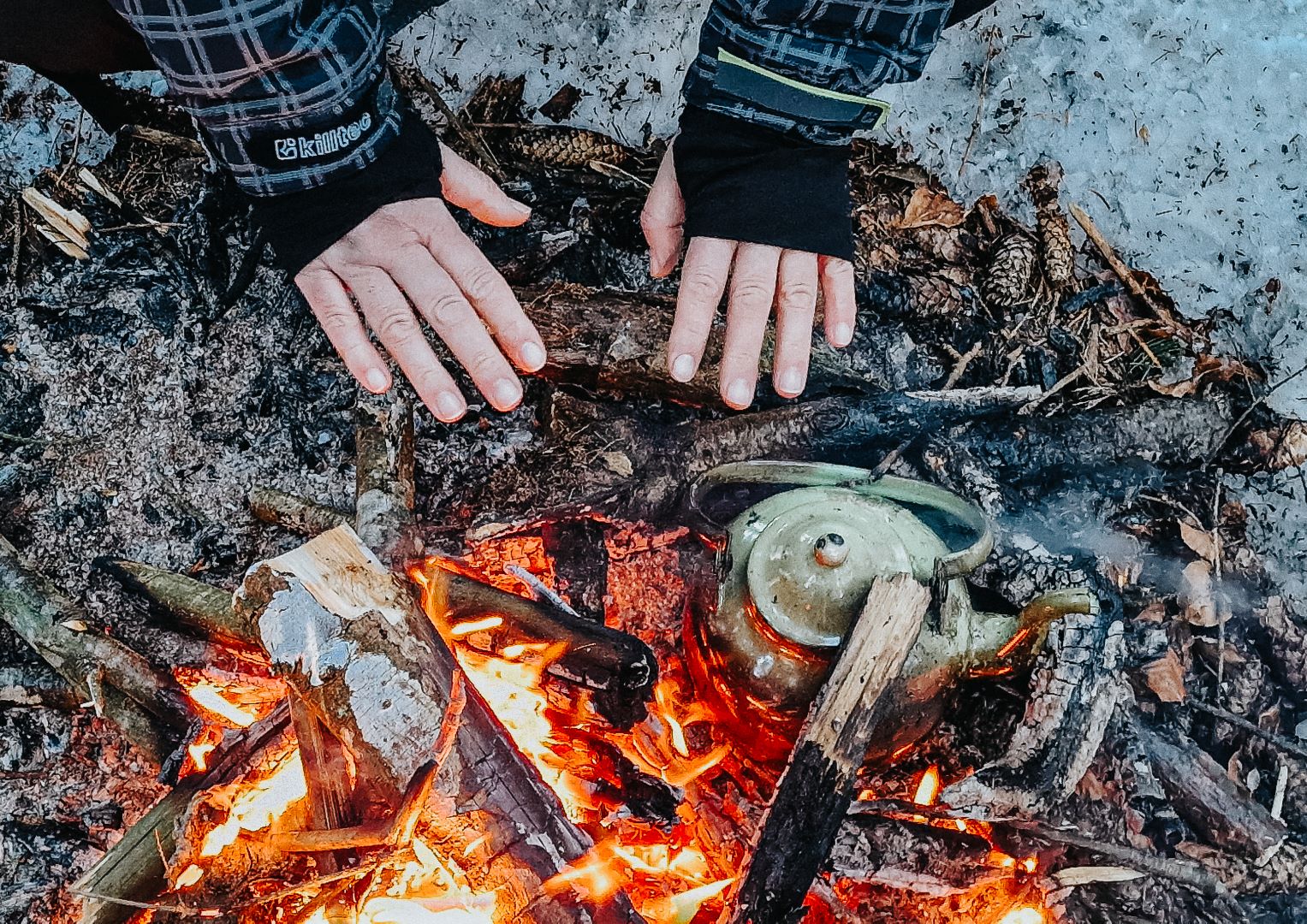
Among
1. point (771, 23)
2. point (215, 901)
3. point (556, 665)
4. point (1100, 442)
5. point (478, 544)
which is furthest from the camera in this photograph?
point (1100, 442)

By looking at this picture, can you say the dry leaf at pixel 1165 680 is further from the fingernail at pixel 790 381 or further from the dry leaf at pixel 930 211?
the dry leaf at pixel 930 211

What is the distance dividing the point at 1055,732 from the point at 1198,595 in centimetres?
86

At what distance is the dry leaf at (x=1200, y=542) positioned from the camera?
2432 millimetres

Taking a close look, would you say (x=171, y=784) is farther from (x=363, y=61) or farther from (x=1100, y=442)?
(x=1100, y=442)

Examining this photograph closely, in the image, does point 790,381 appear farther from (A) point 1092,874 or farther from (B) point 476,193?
(A) point 1092,874

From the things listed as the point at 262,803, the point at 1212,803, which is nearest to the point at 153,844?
the point at 262,803

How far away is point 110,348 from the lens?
8.17ft

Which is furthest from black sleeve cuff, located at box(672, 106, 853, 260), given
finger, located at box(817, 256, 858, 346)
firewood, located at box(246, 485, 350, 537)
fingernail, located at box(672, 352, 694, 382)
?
firewood, located at box(246, 485, 350, 537)

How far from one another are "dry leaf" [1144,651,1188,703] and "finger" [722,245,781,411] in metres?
1.30

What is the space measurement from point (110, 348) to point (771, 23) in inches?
79.4

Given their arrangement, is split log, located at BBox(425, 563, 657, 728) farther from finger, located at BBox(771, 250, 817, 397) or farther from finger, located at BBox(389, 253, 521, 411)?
finger, located at BBox(771, 250, 817, 397)

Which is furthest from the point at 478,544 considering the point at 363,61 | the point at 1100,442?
the point at 1100,442

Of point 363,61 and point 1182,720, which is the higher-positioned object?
point 363,61

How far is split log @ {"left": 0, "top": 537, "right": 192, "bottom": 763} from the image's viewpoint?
2.01 meters
